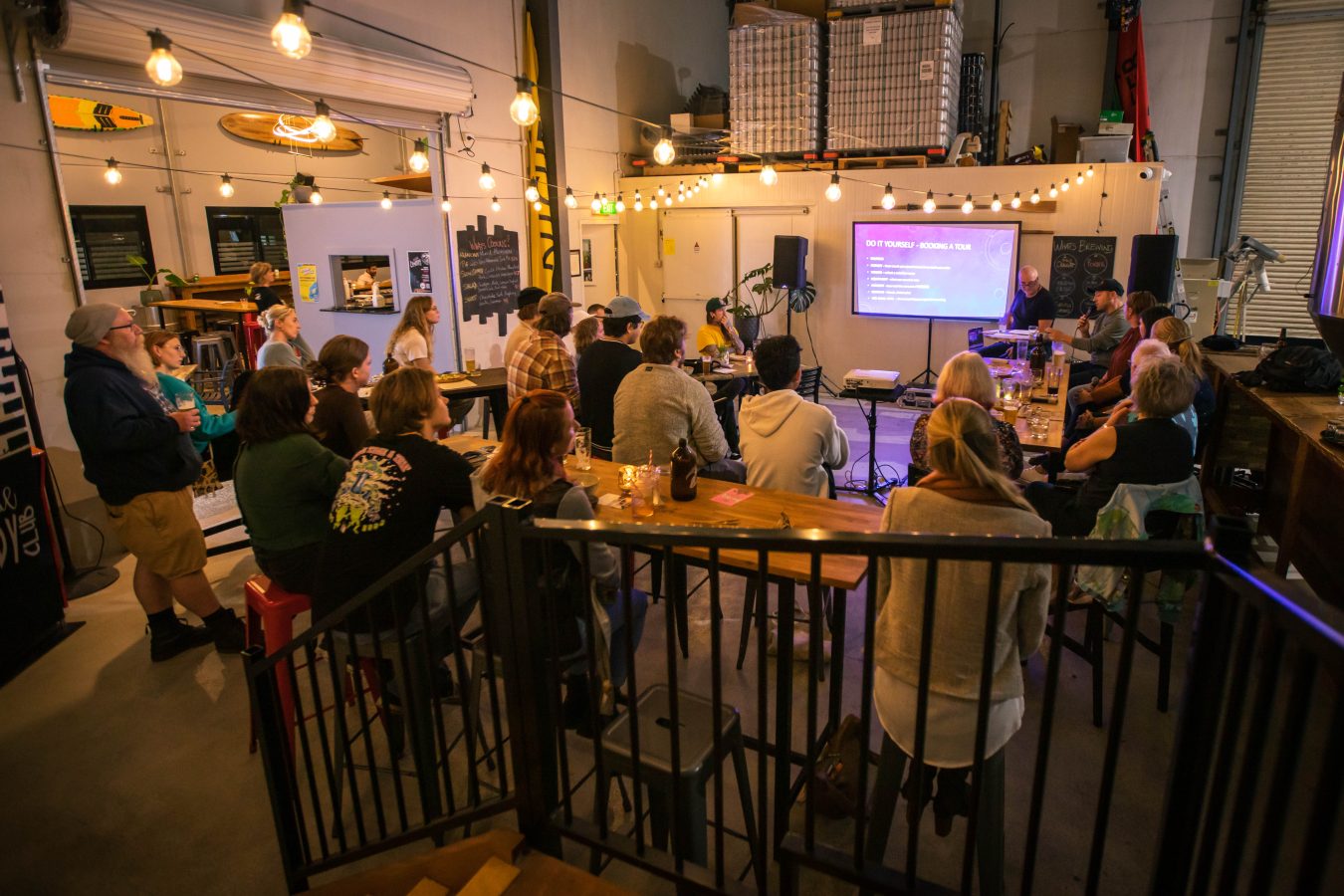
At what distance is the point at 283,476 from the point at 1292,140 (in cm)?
1009

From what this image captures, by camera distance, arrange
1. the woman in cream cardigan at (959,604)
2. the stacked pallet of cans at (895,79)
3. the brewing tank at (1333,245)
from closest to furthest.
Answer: the woman in cream cardigan at (959,604)
the brewing tank at (1333,245)
the stacked pallet of cans at (895,79)

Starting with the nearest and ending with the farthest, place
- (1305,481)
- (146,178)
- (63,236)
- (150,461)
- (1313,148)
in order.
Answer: (1305,481) < (150,461) < (63,236) < (1313,148) < (146,178)

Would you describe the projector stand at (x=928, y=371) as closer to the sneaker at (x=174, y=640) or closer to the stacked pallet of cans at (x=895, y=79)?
the stacked pallet of cans at (x=895, y=79)

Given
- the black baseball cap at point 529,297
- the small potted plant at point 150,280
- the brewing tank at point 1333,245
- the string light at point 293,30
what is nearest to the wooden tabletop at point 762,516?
the string light at point 293,30

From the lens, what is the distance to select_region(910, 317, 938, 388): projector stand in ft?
29.1

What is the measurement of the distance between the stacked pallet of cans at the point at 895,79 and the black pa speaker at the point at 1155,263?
2232 millimetres

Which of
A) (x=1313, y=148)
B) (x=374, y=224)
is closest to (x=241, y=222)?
(x=374, y=224)

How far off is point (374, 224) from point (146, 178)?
3.44 meters

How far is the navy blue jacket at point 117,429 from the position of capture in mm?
3592

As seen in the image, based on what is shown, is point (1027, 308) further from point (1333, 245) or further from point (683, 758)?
point (683, 758)

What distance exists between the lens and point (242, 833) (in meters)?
2.82

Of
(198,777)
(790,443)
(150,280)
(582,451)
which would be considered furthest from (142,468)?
(150,280)

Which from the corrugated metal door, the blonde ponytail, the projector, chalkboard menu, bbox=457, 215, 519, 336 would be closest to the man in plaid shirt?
the projector

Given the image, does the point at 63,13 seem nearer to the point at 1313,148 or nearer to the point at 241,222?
the point at 241,222
